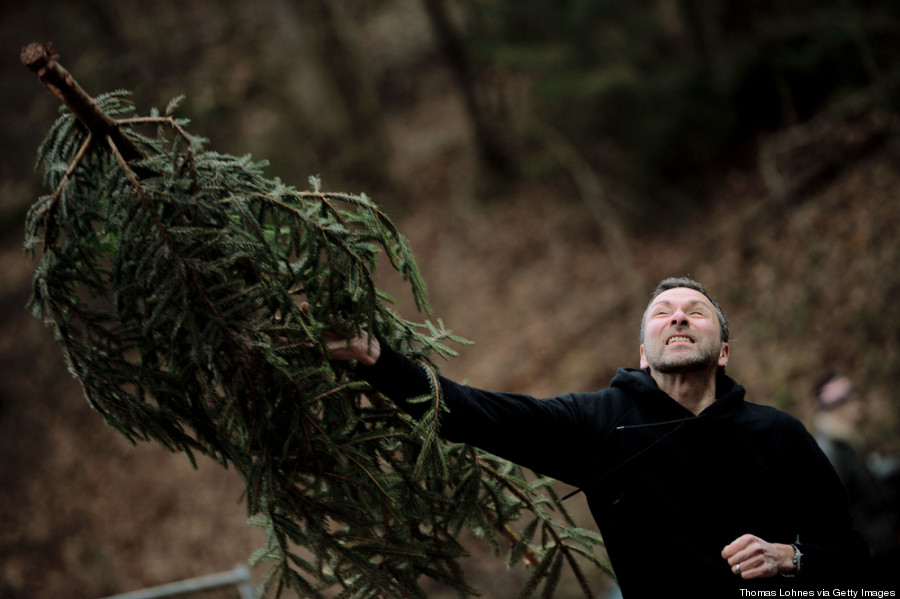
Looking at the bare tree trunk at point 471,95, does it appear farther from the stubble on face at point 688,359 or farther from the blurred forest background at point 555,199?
the stubble on face at point 688,359

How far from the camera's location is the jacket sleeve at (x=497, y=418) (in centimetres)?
218

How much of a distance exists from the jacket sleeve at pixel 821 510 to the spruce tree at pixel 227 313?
3.93 ft

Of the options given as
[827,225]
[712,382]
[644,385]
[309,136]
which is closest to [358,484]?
[644,385]

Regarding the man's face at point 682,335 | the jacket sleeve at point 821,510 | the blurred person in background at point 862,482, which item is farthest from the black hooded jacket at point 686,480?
the blurred person in background at point 862,482

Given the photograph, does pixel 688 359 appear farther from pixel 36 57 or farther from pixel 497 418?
pixel 36 57

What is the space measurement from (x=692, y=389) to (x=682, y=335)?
0.20 metres

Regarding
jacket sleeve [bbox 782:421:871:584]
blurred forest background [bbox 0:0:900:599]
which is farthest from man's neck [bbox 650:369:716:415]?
blurred forest background [bbox 0:0:900:599]

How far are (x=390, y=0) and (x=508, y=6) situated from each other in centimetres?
803

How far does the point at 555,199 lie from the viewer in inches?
504

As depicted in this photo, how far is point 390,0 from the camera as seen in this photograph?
18.5m

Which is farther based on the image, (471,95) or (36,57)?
(471,95)

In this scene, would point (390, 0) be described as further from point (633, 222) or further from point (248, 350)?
point (248, 350)

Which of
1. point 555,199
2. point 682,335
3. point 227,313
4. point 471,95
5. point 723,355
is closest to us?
point 227,313

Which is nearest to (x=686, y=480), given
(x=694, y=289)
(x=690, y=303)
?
(x=690, y=303)
